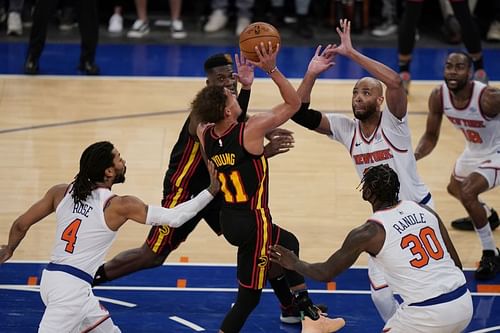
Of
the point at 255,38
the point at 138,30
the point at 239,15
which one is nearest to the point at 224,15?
the point at 239,15

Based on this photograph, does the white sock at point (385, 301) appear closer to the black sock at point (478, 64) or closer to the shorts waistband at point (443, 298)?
the shorts waistband at point (443, 298)

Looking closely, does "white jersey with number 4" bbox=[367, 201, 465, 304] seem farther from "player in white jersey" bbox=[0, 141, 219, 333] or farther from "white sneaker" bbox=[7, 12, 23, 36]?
"white sneaker" bbox=[7, 12, 23, 36]

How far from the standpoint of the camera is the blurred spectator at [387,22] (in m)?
15.6

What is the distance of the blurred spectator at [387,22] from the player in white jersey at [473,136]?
6718mm

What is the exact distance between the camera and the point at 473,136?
895cm

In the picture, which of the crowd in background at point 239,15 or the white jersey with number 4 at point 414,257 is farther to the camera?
the crowd in background at point 239,15

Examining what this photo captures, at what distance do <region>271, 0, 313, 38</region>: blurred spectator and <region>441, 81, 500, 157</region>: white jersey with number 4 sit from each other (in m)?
6.50

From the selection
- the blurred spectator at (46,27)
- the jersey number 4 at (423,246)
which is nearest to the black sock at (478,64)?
the blurred spectator at (46,27)

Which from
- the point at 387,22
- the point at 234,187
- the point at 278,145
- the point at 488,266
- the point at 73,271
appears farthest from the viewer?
the point at 387,22

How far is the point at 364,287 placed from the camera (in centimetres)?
830

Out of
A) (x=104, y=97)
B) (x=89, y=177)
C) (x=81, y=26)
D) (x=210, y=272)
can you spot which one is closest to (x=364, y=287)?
(x=210, y=272)

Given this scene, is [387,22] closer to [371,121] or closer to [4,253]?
[371,121]

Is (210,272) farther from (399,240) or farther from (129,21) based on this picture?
(129,21)

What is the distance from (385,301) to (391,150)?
1105 millimetres
